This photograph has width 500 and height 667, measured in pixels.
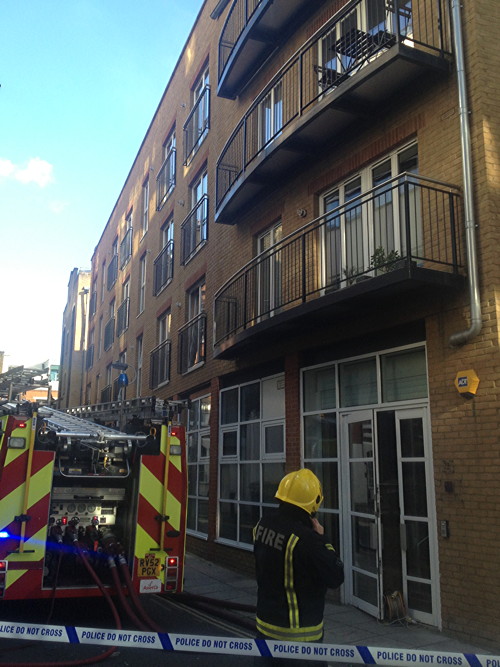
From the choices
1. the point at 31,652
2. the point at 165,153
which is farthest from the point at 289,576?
the point at 165,153

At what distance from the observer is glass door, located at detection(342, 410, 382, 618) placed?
7.81 metres

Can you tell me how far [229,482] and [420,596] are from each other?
225 inches

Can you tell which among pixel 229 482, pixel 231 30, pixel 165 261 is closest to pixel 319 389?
pixel 229 482

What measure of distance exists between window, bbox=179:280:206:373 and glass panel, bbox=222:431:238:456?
207cm

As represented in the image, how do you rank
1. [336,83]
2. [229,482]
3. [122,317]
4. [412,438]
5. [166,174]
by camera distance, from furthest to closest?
1. [122,317]
2. [166,174]
3. [229,482]
4. [336,83]
5. [412,438]

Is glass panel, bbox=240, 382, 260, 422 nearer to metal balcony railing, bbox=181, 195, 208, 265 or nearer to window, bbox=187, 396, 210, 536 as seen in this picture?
window, bbox=187, 396, 210, 536

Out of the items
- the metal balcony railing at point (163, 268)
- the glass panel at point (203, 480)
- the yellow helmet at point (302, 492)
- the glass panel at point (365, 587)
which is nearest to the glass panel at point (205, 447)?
the glass panel at point (203, 480)

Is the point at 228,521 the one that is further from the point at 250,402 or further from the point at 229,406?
the point at 250,402

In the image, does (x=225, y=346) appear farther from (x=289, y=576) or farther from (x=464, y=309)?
(x=289, y=576)

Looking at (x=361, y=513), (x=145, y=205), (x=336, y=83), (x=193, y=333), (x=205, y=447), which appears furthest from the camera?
(x=145, y=205)

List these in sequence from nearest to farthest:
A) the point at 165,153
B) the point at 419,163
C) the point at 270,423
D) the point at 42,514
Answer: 1. the point at 42,514
2. the point at 419,163
3. the point at 270,423
4. the point at 165,153

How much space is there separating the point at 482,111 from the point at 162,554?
241 inches

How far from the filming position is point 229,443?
41.1ft

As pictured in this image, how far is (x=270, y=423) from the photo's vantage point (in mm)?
10906
